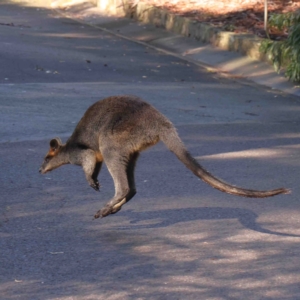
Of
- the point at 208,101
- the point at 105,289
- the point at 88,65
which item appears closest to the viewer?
the point at 105,289

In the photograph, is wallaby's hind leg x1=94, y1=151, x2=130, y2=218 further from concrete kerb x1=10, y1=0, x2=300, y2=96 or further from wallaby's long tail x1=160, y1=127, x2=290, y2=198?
concrete kerb x1=10, y1=0, x2=300, y2=96

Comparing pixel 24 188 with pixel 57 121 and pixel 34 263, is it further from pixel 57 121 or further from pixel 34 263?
pixel 57 121

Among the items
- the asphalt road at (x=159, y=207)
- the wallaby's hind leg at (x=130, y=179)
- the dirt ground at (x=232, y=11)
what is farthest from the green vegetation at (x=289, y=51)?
the wallaby's hind leg at (x=130, y=179)

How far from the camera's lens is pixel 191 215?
6445 mm

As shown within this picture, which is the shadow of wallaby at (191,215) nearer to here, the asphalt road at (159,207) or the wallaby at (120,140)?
the asphalt road at (159,207)

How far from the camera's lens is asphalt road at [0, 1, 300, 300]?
498 cm

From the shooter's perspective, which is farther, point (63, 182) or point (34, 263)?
point (63, 182)

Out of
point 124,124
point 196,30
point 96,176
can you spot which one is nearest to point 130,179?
point 96,176

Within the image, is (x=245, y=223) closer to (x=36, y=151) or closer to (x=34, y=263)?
(x=34, y=263)

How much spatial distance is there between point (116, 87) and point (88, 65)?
7.97 feet

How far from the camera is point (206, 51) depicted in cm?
1675

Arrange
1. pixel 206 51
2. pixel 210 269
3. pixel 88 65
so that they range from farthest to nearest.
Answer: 1. pixel 206 51
2. pixel 88 65
3. pixel 210 269

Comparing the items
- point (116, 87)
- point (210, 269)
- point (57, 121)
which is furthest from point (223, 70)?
point (210, 269)

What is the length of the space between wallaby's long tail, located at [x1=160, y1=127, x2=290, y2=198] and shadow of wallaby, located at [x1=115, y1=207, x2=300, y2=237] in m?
0.75
